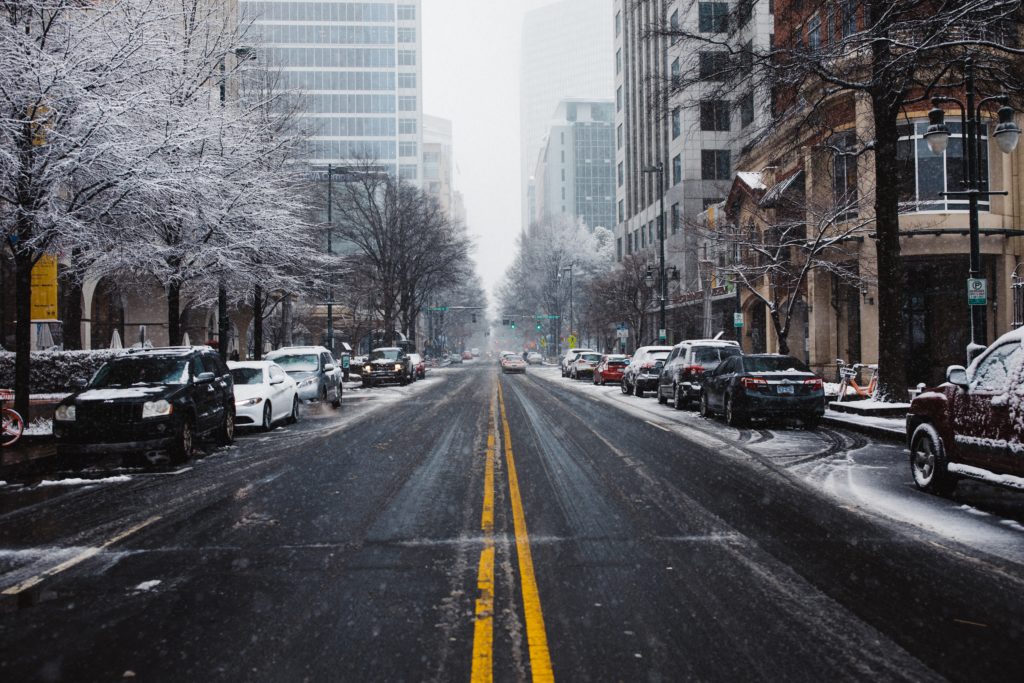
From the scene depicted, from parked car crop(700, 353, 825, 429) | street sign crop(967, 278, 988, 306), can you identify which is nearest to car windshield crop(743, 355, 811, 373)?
parked car crop(700, 353, 825, 429)

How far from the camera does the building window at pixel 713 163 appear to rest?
5500 centimetres

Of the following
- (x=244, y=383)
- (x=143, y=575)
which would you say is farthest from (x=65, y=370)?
(x=143, y=575)

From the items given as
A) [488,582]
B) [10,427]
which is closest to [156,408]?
[10,427]

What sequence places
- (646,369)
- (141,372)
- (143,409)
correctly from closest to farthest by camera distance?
1. (143,409)
2. (141,372)
3. (646,369)

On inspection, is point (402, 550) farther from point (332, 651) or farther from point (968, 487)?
point (968, 487)

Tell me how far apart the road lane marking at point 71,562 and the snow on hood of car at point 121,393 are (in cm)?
444

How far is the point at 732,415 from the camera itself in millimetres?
16875

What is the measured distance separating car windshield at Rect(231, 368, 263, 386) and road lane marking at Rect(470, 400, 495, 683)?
1012 centimetres

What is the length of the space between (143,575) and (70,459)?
759cm

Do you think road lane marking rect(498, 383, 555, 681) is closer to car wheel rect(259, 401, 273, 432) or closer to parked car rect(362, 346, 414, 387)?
car wheel rect(259, 401, 273, 432)

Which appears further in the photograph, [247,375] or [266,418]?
[247,375]

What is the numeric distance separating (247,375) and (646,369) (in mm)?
14761

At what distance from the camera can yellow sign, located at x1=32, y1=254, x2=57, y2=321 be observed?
2214 cm

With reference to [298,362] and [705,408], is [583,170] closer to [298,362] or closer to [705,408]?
[298,362]
